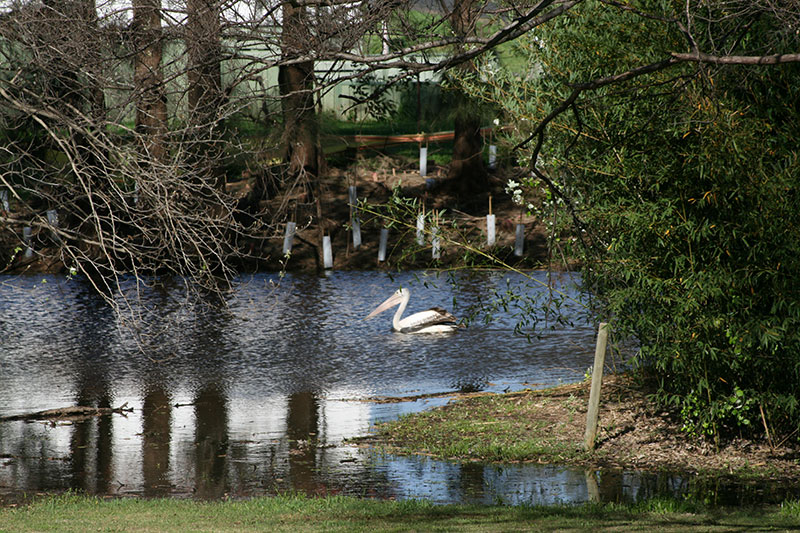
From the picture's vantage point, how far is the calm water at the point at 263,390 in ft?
27.4

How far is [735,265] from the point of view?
8383mm

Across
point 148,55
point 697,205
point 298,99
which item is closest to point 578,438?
point 697,205

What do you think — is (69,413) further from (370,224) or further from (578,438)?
(370,224)

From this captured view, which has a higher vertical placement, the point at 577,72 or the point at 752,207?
the point at 577,72

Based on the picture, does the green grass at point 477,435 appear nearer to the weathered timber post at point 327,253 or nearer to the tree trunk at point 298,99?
the tree trunk at point 298,99

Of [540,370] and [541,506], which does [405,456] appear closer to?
[541,506]

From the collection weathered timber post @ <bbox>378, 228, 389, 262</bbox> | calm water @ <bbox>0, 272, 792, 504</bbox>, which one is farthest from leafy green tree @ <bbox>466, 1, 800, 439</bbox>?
weathered timber post @ <bbox>378, 228, 389, 262</bbox>

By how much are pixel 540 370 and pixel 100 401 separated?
610cm

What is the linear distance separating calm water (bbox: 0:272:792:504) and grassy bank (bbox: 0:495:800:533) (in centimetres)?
73

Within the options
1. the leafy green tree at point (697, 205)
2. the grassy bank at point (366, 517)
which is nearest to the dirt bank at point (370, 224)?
the leafy green tree at point (697, 205)

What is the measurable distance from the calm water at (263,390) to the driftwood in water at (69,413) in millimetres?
272

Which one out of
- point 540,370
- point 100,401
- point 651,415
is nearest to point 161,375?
point 100,401

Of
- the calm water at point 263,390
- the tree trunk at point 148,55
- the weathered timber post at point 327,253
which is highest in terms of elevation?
the tree trunk at point 148,55

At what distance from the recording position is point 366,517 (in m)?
6.71
